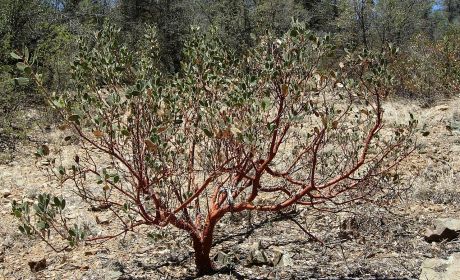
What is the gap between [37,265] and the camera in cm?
474

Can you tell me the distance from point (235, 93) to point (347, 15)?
47.4 feet

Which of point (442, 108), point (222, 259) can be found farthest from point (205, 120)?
point (442, 108)

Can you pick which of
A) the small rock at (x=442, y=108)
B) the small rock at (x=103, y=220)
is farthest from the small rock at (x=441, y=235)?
the small rock at (x=442, y=108)

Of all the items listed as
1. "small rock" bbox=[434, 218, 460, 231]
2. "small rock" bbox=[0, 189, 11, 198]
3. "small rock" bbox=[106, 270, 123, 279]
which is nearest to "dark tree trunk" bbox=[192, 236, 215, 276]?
"small rock" bbox=[106, 270, 123, 279]

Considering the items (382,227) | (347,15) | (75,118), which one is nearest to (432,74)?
(347,15)

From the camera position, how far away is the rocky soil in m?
4.16

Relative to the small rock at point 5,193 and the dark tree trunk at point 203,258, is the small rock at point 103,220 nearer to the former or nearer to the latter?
the small rock at point 5,193

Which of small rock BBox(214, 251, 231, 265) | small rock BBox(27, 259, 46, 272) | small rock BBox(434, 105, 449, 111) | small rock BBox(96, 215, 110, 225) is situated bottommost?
small rock BBox(214, 251, 231, 265)

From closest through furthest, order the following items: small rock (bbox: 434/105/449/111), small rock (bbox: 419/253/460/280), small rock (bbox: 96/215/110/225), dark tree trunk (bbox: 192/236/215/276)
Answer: small rock (bbox: 419/253/460/280), dark tree trunk (bbox: 192/236/215/276), small rock (bbox: 96/215/110/225), small rock (bbox: 434/105/449/111)

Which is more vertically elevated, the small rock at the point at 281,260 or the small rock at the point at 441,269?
the small rock at the point at 281,260

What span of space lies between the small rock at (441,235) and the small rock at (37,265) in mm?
3685

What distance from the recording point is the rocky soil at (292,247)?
4164 millimetres

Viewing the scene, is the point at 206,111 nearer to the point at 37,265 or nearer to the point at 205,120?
the point at 205,120

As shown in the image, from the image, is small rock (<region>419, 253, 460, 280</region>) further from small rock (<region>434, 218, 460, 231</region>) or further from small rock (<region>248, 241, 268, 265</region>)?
small rock (<region>248, 241, 268, 265</region>)
